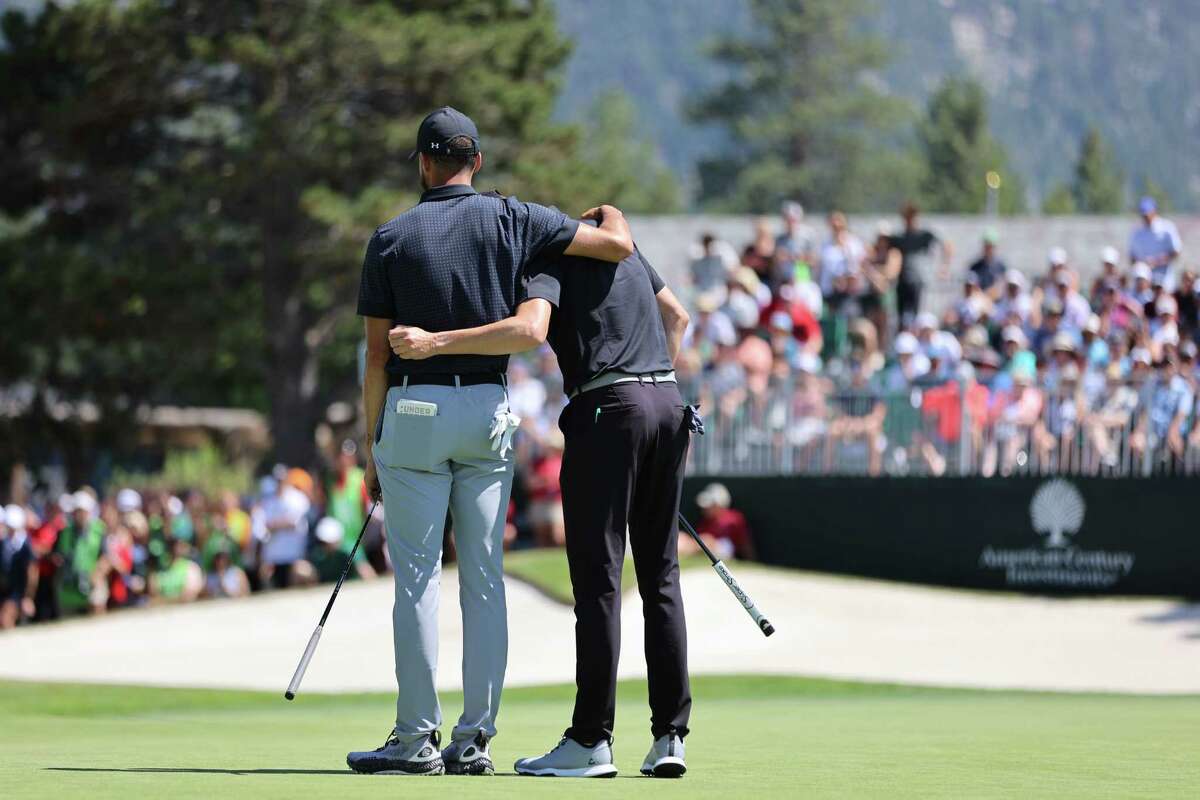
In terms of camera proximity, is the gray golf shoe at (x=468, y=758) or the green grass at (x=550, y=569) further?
the green grass at (x=550, y=569)

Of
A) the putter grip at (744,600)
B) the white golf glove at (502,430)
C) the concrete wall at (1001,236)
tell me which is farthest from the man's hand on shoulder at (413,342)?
the concrete wall at (1001,236)

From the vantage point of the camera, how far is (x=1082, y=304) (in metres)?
21.4

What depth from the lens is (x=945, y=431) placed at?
65.4 ft

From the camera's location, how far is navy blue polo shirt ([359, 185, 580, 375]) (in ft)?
23.2

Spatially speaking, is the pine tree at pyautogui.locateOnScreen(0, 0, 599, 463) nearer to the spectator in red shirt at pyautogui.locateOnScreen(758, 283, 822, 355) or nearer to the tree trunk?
the tree trunk

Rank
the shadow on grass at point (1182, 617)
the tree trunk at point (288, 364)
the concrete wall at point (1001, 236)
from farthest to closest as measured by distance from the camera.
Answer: the tree trunk at point (288, 364) → the concrete wall at point (1001, 236) → the shadow on grass at point (1182, 617)

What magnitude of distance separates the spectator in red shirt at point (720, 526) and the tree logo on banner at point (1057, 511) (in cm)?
296

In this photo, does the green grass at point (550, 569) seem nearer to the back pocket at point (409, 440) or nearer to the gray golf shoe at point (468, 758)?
the gray golf shoe at point (468, 758)

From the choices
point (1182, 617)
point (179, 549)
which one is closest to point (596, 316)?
point (1182, 617)

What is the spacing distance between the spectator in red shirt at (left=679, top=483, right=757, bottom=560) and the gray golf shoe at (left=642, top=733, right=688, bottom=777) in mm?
13910

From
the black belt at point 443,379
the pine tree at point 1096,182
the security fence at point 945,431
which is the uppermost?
the pine tree at point 1096,182

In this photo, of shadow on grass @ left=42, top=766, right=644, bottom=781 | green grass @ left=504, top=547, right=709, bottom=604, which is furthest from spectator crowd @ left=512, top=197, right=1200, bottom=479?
shadow on grass @ left=42, top=766, right=644, bottom=781

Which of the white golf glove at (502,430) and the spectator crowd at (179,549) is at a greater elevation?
the white golf glove at (502,430)

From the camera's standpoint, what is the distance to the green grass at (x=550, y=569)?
777 inches
